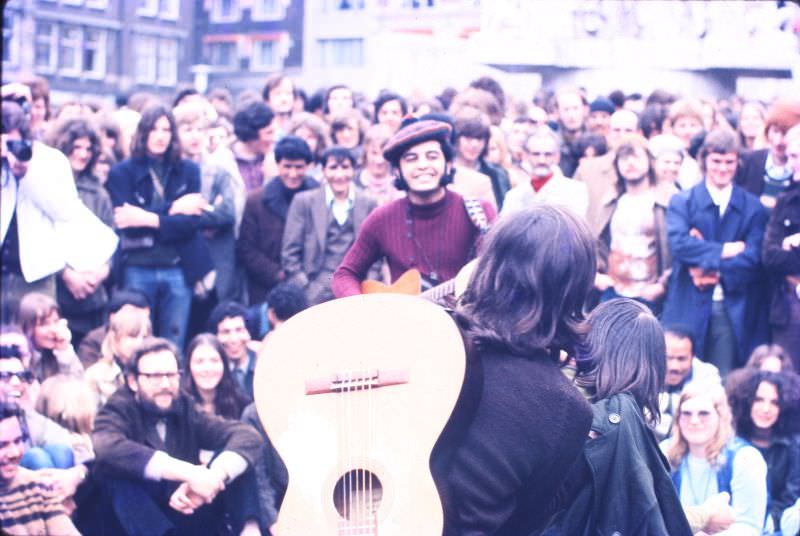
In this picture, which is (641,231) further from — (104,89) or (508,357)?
(104,89)

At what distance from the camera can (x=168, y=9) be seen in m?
48.8

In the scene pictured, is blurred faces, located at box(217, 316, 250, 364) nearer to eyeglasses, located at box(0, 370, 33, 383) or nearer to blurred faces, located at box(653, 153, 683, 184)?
eyeglasses, located at box(0, 370, 33, 383)

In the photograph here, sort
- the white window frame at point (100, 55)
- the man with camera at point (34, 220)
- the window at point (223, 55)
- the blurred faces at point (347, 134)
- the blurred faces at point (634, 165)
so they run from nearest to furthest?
the man with camera at point (34, 220)
the blurred faces at point (634, 165)
the blurred faces at point (347, 134)
the white window frame at point (100, 55)
the window at point (223, 55)

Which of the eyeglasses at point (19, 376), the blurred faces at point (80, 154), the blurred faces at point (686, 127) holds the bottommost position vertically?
the eyeglasses at point (19, 376)

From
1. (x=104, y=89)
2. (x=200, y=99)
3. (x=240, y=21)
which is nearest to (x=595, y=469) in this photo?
(x=200, y=99)

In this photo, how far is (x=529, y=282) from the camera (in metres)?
3.78

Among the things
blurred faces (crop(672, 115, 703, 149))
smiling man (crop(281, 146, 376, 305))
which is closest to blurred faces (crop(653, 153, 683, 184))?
blurred faces (crop(672, 115, 703, 149))

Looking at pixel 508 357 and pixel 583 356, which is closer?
pixel 508 357

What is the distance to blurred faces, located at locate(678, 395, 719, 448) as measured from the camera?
22.5 feet

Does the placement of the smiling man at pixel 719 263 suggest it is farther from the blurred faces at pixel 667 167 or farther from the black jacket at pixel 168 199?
the black jacket at pixel 168 199

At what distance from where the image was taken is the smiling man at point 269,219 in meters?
9.19

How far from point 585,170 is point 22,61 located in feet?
95.2

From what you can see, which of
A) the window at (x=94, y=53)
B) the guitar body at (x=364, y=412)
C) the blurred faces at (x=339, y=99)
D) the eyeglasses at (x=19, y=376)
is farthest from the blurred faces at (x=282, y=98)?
the window at (x=94, y=53)

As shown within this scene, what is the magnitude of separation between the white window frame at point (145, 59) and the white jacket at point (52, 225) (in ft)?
137
